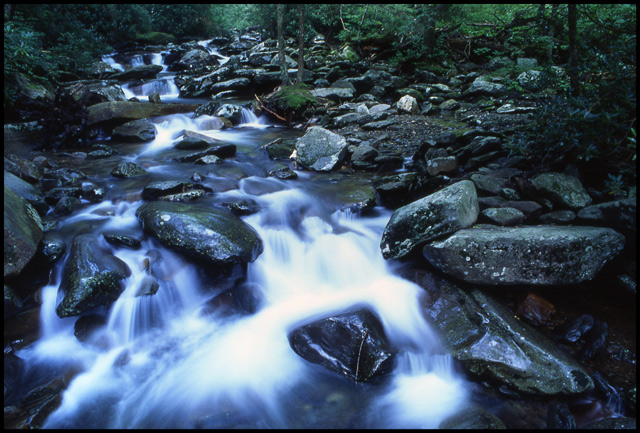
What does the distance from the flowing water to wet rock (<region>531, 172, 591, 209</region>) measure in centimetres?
209

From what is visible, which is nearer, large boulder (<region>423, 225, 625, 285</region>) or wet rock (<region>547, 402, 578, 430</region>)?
wet rock (<region>547, 402, 578, 430</region>)

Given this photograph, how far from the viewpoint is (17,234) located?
394cm

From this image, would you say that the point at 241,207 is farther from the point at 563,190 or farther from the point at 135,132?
the point at 135,132

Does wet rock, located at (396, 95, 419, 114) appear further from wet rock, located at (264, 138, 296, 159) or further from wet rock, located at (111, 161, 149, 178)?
wet rock, located at (111, 161, 149, 178)

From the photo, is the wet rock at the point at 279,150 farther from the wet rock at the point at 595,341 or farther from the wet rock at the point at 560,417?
the wet rock at the point at 560,417

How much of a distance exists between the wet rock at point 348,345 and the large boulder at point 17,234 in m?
3.20

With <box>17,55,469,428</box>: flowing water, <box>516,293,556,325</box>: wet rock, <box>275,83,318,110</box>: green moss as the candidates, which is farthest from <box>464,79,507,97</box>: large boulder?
<box>516,293,556,325</box>: wet rock

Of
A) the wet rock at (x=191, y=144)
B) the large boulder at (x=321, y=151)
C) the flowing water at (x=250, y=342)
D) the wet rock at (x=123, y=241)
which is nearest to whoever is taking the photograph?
the flowing water at (x=250, y=342)

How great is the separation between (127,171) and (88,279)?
3.84 m

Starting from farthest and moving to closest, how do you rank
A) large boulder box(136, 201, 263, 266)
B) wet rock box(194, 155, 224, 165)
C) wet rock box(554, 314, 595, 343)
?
wet rock box(194, 155, 224, 165) → large boulder box(136, 201, 263, 266) → wet rock box(554, 314, 595, 343)

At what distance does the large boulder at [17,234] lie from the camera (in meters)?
3.79

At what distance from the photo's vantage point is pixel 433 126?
383 inches

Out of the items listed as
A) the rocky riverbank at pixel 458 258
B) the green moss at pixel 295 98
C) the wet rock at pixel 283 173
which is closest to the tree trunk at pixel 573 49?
the rocky riverbank at pixel 458 258

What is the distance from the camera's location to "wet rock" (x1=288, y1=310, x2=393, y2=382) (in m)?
3.42
